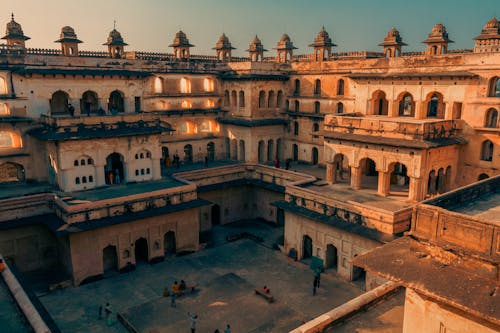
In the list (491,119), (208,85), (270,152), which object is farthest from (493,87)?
(208,85)

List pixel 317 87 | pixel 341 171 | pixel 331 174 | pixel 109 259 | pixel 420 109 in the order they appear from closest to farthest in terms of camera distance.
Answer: pixel 109 259 < pixel 420 109 < pixel 331 174 < pixel 341 171 < pixel 317 87

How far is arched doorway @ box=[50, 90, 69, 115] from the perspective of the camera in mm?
36125

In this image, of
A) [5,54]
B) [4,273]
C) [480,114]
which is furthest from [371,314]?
[5,54]

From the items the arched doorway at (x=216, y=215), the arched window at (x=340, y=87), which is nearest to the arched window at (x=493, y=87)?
the arched window at (x=340, y=87)

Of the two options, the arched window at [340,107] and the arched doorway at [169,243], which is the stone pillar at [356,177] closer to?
the arched window at [340,107]

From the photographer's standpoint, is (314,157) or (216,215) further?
(314,157)

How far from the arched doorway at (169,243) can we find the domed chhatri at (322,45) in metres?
23.9

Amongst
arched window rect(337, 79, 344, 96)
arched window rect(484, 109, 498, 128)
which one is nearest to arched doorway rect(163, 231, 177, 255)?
arched window rect(337, 79, 344, 96)

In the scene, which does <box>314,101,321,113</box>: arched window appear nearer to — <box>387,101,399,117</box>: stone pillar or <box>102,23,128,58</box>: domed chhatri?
<box>387,101,399,117</box>: stone pillar

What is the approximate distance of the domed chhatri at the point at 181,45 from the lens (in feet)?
146

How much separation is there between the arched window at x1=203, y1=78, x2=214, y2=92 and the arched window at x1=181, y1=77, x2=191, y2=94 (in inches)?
72.2

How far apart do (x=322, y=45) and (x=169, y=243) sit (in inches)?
989

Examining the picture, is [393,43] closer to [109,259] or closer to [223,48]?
[223,48]

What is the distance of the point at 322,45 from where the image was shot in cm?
4250
